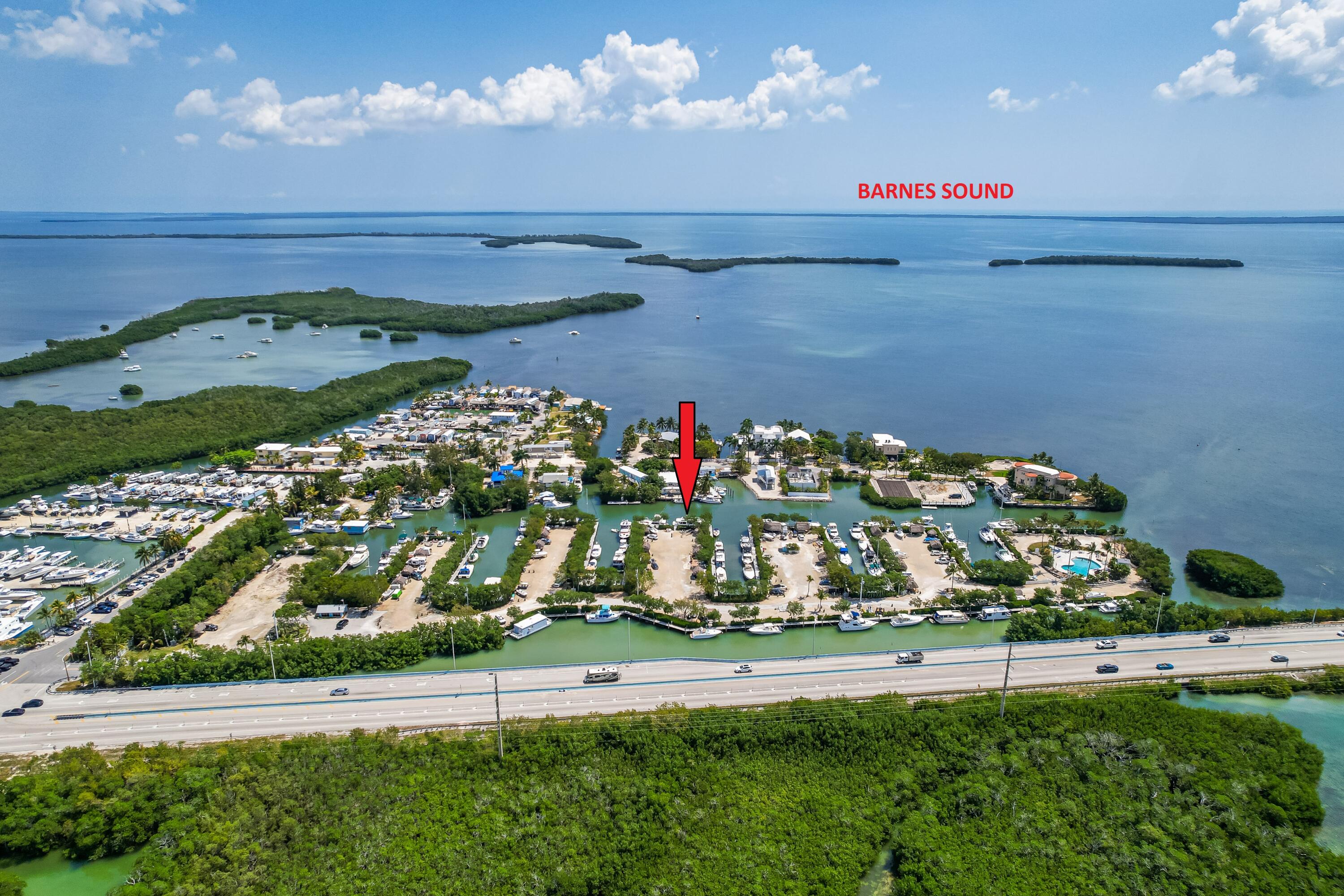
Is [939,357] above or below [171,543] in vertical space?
above

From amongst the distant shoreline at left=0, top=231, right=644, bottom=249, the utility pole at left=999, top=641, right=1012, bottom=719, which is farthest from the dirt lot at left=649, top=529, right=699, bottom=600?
the distant shoreline at left=0, top=231, right=644, bottom=249

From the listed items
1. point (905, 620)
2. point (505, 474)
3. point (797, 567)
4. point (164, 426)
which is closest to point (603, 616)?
point (797, 567)

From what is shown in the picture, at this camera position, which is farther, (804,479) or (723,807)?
(804,479)

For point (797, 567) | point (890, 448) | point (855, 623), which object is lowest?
point (855, 623)

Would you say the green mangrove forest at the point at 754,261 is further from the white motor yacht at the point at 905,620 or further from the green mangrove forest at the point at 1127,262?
the white motor yacht at the point at 905,620

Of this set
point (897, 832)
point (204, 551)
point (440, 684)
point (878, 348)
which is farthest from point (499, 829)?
point (878, 348)

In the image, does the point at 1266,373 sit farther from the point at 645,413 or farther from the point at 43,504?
the point at 43,504

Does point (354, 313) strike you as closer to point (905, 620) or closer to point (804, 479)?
point (804, 479)
